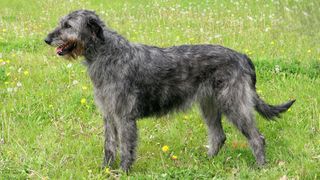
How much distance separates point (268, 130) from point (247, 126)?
0.94m

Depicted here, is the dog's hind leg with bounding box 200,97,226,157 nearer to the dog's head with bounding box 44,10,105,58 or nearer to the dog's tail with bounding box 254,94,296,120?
the dog's tail with bounding box 254,94,296,120

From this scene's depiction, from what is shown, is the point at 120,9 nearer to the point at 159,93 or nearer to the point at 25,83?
the point at 25,83

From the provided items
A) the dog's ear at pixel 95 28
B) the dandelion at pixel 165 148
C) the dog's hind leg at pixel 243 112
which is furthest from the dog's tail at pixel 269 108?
the dog's ear at pixel 95 28

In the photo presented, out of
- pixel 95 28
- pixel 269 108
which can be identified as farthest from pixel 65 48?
pixel 269 108

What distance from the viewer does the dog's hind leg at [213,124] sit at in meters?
6.59

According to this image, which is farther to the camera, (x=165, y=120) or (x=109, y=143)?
(x=165, y=120)

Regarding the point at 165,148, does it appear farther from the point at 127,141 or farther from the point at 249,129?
the point at 249,129

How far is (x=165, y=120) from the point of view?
7.54 metres

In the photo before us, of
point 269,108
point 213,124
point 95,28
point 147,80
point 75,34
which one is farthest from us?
point 213,124

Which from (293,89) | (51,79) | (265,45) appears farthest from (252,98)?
(265,45)

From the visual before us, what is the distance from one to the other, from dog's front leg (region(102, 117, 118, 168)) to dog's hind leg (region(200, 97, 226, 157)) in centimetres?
132

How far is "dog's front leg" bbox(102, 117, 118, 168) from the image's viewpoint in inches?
243

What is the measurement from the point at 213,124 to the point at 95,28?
88.0 inches

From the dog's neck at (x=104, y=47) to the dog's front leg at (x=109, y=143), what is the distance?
862 millimetres
